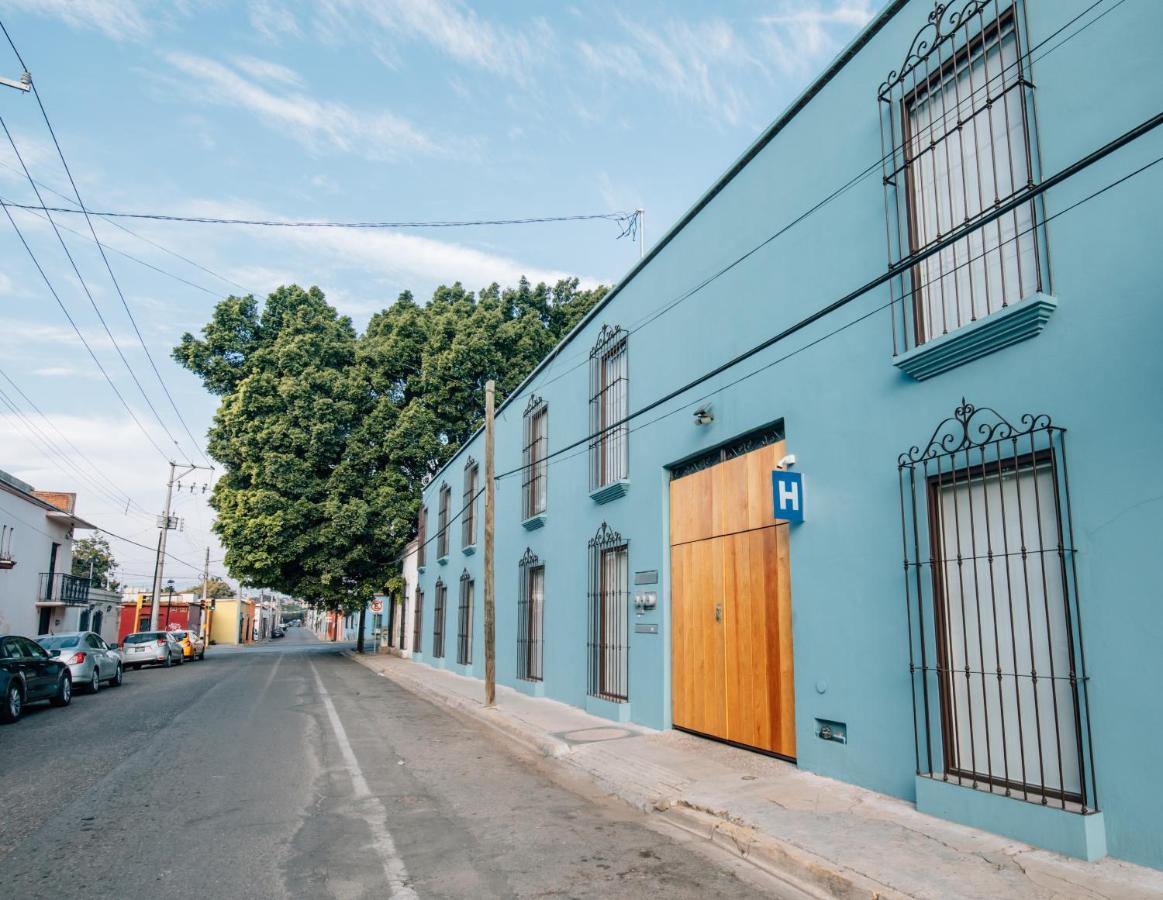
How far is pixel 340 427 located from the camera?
3108 cm

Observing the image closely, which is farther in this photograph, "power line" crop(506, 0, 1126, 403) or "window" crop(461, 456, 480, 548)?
"window" crop(461, 456, 480, 548)

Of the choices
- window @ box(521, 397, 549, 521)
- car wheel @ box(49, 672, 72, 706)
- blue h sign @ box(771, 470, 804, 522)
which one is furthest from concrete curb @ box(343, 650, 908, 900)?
car wheel @ box(49, 672, 72, 706)

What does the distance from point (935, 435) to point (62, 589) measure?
38.9 metres

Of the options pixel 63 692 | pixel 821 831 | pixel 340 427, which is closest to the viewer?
pixel 821 831

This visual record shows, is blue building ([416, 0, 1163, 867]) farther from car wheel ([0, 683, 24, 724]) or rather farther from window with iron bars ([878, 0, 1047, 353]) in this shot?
car wheel ([0, 683, 24, 724])

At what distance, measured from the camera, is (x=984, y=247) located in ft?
20.7

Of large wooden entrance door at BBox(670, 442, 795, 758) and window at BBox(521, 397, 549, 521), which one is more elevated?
window at BBox(521, 397, 549, 521)

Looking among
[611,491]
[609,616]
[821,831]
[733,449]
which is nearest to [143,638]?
[609,616]

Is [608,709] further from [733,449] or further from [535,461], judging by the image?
[535,461]

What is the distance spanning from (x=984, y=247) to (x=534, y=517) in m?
11.0

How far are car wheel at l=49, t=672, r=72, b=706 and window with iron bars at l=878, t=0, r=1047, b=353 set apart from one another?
52.6ft

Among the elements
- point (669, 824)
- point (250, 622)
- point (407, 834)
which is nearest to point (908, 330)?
point (669, 824)

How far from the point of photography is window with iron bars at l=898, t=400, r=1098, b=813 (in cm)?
534

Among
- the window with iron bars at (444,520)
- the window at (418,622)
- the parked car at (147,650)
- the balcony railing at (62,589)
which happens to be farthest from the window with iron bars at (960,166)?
the balcony railing at (62,589)
